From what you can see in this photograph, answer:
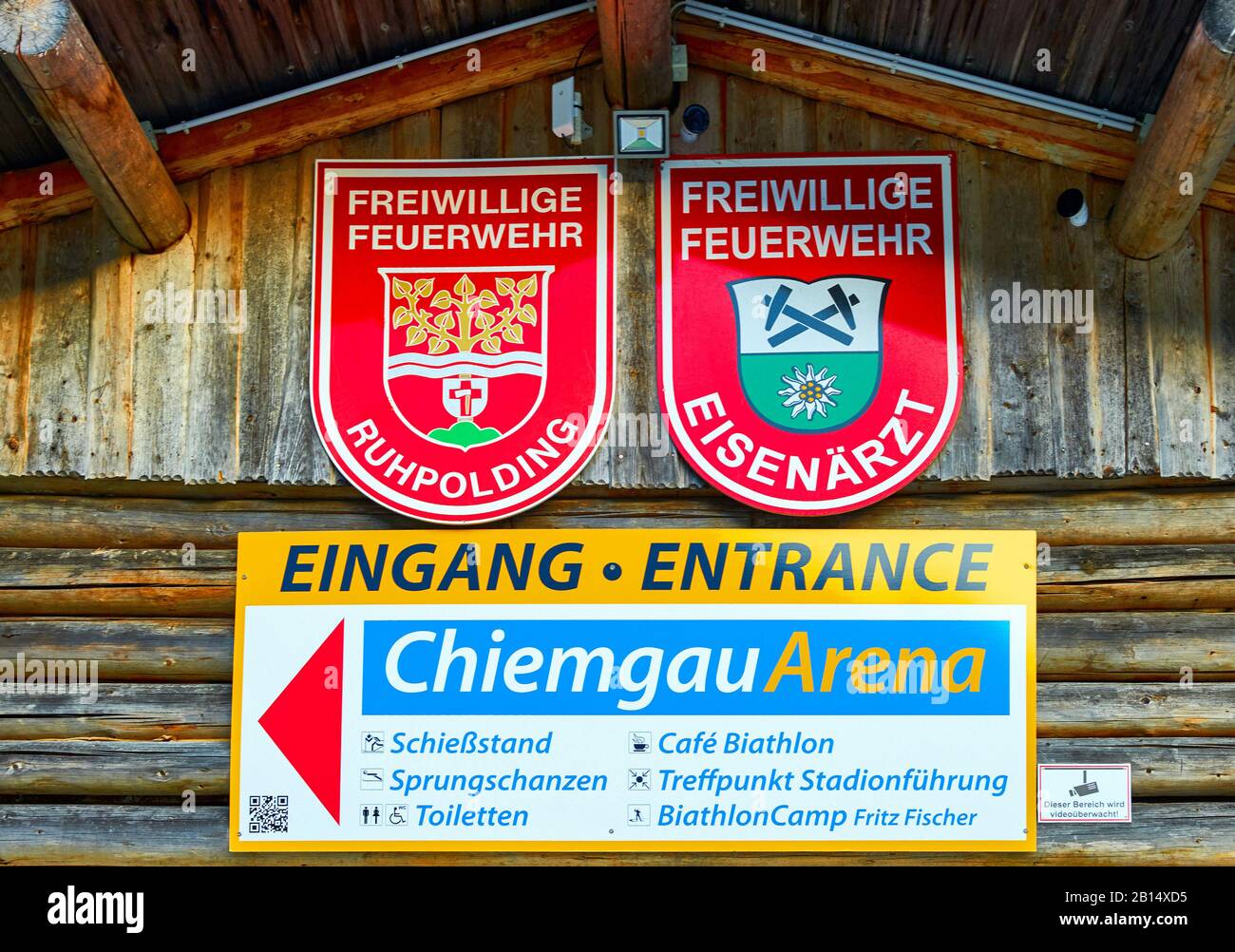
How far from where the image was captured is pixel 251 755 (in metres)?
4.88

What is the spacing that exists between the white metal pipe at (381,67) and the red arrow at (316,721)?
6.81ft

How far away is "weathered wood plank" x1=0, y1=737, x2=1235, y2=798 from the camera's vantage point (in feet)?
16.0

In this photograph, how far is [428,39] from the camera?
509 cm

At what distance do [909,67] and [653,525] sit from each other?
206 centimetres

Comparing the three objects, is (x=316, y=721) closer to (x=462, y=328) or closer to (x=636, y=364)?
(x=462, y=328)

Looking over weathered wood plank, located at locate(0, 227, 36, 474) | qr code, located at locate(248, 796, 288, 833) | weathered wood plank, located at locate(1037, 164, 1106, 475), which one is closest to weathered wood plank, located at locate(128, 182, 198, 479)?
weathered wood plank, located at locate(0, 227, 36, 474)

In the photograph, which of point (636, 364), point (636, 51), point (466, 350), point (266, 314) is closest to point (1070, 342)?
point (636, 364)

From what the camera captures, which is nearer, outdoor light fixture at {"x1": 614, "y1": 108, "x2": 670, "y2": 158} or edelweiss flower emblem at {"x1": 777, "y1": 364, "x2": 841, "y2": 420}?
edelweiss flower emblem at {"x1": 777, "y1": 364, "x2": 841, "y2": 420}

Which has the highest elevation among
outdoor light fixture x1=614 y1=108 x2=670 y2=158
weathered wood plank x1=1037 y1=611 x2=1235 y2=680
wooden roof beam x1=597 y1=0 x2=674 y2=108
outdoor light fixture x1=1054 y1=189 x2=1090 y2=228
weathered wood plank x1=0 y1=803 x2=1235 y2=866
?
wooden roof beam x1=597 y1=0 x2=674 y2=108

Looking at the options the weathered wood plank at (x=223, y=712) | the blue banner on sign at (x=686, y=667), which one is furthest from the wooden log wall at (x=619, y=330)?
the weathered wood plank at (x=223, y=712)

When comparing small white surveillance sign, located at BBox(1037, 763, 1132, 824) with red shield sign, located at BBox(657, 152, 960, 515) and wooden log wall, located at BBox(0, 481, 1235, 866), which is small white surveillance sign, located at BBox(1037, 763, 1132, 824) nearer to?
wooden log wall, located at BBox(0, 481, 1235, 866)

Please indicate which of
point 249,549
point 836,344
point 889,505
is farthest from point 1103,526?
point 249,549

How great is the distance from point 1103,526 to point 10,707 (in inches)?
171
